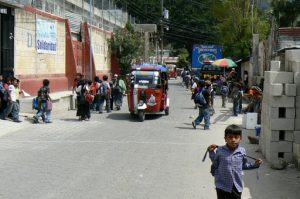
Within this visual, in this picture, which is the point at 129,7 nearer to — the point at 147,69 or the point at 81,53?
the point at 81,53

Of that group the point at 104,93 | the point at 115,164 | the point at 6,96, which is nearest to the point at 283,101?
the point at 115,164

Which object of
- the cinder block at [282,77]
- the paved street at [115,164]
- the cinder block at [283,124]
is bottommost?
the paved street at [115,164]

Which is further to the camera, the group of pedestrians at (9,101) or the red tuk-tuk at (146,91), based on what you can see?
the red tuk-tuk at (146,91)

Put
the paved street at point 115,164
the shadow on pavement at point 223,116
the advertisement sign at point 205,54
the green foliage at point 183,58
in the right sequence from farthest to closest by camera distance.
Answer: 1. the green foliage at point 183,58
2. the advertisement sign at point 205,54
3. the shadow on pavement at point 223,116
4. the paved street at point 115,164

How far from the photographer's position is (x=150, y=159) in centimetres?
1173

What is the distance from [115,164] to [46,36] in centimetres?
1823

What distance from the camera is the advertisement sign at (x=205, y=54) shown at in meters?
51.5

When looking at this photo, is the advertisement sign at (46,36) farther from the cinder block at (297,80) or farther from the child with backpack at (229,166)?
the child with backpack at (229,166)

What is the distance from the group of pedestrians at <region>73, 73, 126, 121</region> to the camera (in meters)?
19.9

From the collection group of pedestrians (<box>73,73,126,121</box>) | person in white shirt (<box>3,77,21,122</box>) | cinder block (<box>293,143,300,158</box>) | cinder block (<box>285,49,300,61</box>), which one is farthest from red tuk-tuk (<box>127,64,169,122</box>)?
cinder block (<box>293,143,300,158</box>)

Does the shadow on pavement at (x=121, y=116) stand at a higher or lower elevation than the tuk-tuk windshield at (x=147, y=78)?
lower

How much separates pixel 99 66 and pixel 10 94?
25.3 m

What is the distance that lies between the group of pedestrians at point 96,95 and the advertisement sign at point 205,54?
1025 inches

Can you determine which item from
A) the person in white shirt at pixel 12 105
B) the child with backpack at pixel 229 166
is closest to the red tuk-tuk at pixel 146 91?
the person in white shirt at pixel 12 105
